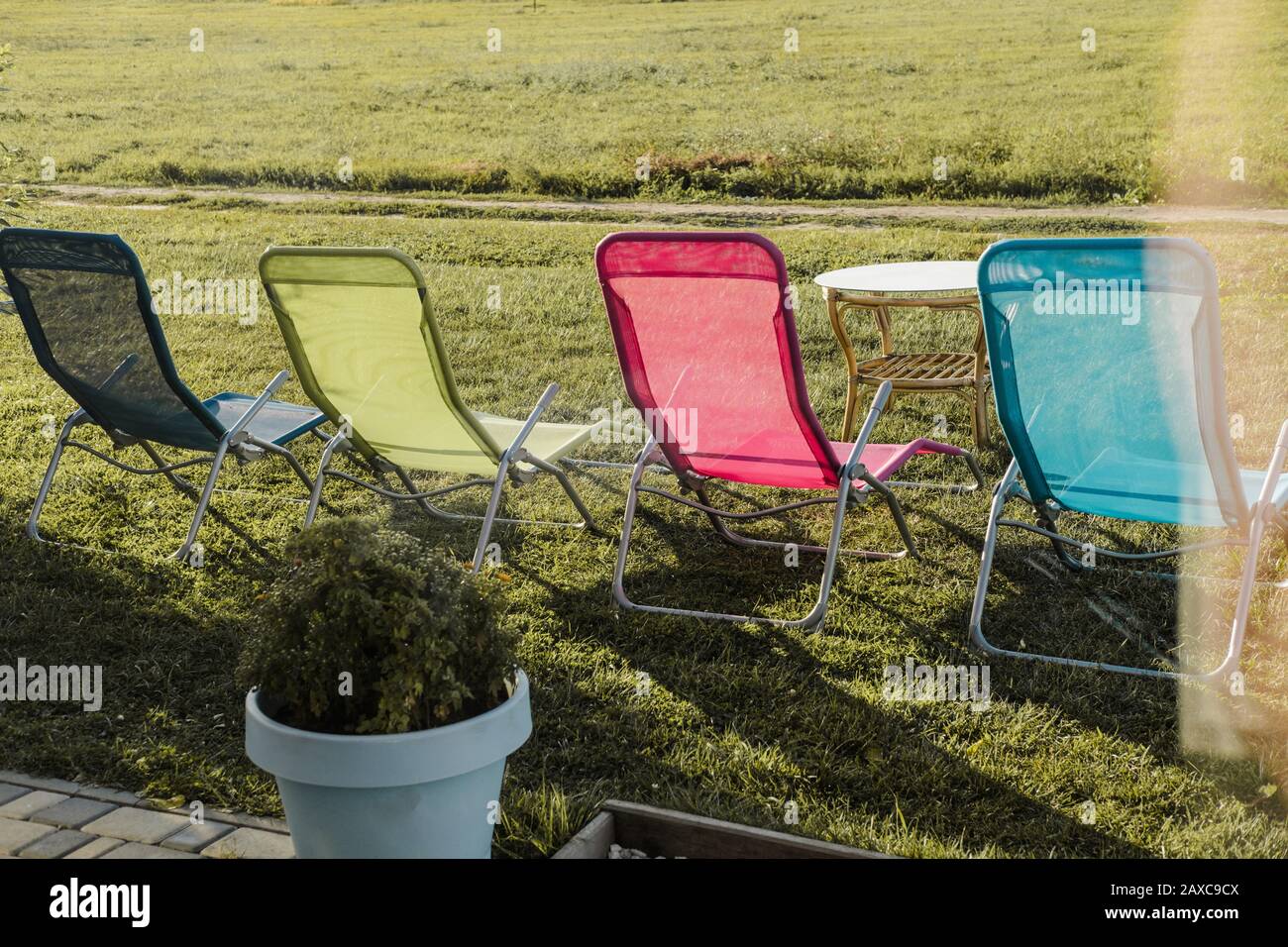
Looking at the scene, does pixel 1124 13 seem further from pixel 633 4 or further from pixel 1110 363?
pixel 1110 363

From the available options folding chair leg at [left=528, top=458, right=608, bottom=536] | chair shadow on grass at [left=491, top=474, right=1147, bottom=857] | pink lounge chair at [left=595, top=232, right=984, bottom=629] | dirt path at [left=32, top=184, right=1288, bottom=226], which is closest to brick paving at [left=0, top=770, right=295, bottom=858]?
chair shadow on grass at [left=491, top=474, right=1147, bottom=857]

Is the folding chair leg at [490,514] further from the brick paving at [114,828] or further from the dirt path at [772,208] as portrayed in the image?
the dirt path at [772,208]

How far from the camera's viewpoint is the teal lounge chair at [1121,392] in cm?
370

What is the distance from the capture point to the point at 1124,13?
28.3 meters

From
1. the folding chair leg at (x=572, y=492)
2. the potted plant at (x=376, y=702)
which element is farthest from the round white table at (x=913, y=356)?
the potted plant at (x=376, y=702)

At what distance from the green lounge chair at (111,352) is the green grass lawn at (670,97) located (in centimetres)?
1157

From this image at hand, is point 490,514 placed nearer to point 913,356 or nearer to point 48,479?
point 48,479

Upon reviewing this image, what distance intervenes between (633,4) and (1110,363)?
33.9m

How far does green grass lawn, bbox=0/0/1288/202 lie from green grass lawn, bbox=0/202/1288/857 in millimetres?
10320

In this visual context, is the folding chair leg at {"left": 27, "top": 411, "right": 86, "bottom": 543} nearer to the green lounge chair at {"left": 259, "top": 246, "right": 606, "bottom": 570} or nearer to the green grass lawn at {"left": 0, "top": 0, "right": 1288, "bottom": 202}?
the green lounge chair at {"left": 259, "top": 246, "right": 606, "bottom": 570}

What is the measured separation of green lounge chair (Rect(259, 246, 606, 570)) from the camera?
15.2 ft

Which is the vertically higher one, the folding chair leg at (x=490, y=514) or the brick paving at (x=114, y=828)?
the folding chair leg at (x=490, y=514)

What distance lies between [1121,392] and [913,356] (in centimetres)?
244
